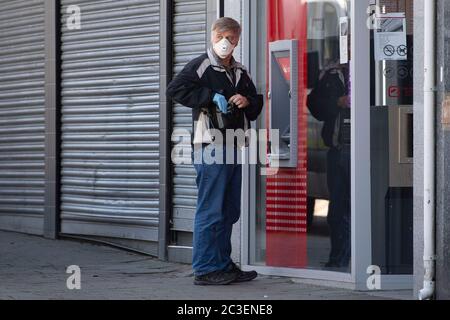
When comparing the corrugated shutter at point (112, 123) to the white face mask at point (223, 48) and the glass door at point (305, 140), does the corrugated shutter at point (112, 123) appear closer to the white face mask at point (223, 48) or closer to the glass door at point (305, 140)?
the glass door at point (305, 140)

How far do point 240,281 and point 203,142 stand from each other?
1104mm

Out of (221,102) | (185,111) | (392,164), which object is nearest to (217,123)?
(221,102)

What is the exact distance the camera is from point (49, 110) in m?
11.4

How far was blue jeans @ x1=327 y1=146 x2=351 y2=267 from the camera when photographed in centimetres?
847

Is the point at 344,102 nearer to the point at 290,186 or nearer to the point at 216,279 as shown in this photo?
the point at 290,186

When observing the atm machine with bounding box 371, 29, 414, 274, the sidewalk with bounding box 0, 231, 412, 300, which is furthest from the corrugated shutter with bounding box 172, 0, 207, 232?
the atm machine with bounding box 371, 29, 414, 274

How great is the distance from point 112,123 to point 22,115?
161cm

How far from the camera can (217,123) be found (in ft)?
27.3

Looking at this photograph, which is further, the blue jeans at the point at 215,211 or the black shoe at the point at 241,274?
the black shoe at the point at 241,274

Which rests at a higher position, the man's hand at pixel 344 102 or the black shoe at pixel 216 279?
the man's hand at pixel 344 102

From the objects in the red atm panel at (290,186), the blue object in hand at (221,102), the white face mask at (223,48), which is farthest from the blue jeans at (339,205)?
the white face mask at (223,48)

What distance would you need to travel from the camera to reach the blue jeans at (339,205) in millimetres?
8469

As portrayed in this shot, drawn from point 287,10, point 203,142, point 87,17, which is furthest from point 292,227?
→ point 87,17

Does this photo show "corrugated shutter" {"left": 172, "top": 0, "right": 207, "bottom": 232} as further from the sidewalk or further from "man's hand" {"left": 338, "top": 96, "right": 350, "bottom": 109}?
"man's hand" {"left": 338, "top": 96, "right": 350, "bottom": 109}
